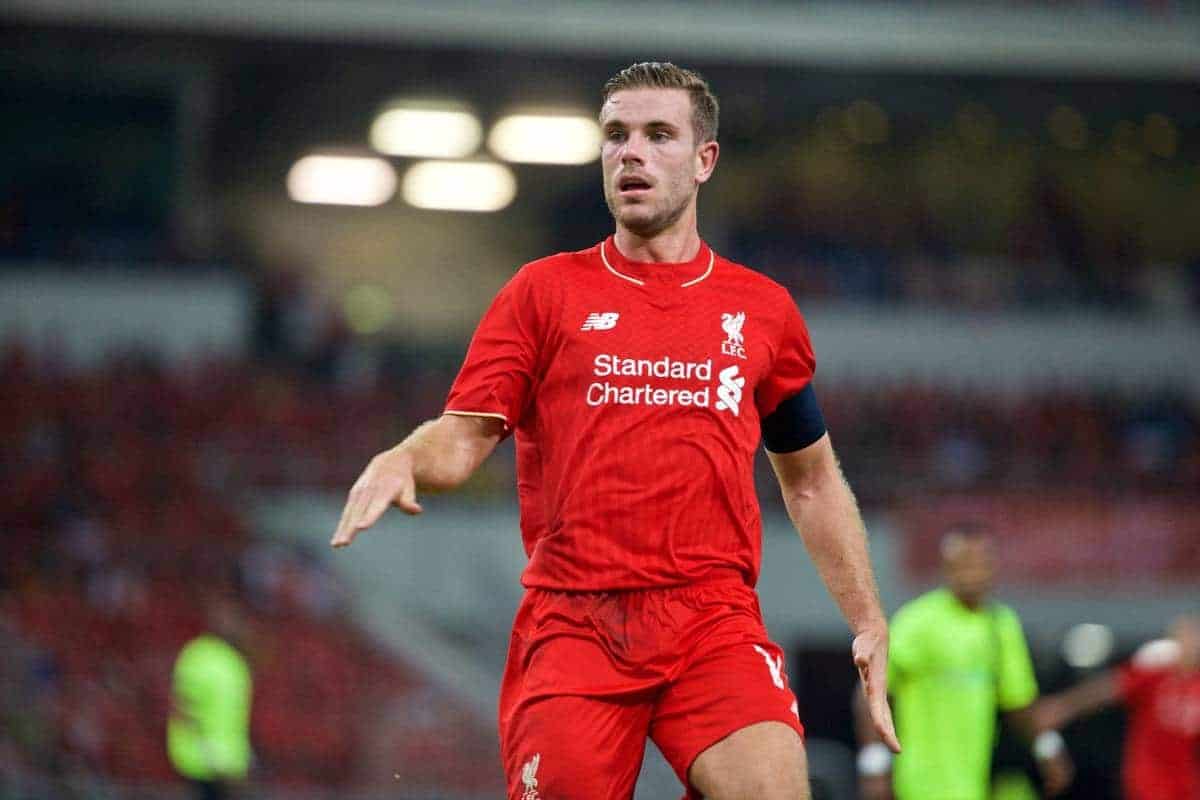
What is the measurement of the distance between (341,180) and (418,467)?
24.5m

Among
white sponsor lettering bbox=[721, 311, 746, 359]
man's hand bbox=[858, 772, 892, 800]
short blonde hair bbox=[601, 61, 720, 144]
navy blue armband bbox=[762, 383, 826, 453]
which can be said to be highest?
short blonde hair bbox=[601, 61, 720, 144]

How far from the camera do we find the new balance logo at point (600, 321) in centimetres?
439

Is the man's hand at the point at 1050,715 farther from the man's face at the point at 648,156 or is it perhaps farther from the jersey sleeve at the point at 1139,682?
the man's face at the point at 648,156

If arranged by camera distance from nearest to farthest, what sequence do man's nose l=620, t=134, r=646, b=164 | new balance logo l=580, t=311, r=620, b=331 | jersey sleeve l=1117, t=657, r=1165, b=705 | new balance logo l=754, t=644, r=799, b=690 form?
new balance logo l=754, t=644, r=799, b=690, new balance logo l=580, t=311, r=620, b=331, man's nose l=620, t=134, r=646, b=164, jersey sleeve l=1117, t=657, r=1165, b=705

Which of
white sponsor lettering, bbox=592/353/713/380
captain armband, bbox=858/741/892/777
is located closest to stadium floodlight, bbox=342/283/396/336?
captain armband, bbox=858/741/892/777

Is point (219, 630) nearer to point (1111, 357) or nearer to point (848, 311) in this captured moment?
point (848, 311)

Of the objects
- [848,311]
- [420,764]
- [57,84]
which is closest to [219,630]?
[420,764]

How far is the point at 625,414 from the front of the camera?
14.2 ft

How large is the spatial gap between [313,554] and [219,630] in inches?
284

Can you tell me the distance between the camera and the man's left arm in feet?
15.1

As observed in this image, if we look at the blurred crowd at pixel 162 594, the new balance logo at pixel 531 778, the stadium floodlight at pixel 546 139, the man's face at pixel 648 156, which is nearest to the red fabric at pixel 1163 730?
the blurred crowd at pixel 162 594

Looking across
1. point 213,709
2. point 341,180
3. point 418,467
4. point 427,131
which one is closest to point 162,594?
point 213,709

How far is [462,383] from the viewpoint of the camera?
4.29 m

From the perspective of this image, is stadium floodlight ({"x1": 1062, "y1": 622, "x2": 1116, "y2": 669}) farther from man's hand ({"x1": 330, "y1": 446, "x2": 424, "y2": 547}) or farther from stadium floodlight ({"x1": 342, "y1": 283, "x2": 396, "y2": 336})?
man's hand ({"x1": 330, "y1": 446, "x2": 424, "y2": 547})
